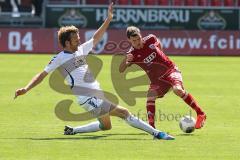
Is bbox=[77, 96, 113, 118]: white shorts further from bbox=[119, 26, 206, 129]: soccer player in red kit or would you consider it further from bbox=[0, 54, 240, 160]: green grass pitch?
bbox=[119, 26, 206, 129]: soccer player in red kit

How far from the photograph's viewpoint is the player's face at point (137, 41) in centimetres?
1290

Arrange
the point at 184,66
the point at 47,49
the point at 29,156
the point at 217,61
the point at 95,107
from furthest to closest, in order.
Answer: the point at 47,49, the point at 217,61, the point at 184,66, the point at 95,107, the point at 29,156

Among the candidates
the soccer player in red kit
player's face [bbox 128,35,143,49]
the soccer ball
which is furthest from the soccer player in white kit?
the soccer player in red kit

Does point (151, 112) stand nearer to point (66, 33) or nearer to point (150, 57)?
point (150, 57)

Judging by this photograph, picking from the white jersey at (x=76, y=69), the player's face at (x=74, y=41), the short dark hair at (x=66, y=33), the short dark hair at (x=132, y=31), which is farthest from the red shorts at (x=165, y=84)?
the short dark hair at (x=66, y=33)

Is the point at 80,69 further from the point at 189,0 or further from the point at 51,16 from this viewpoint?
the point at 189,0

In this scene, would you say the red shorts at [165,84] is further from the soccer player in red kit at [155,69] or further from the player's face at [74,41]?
the player's face at [74,41]

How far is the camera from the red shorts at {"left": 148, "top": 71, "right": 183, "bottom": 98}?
1342 cm

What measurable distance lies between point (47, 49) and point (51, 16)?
3.43 m

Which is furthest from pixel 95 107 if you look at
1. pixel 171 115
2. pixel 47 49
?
pixel 47 49

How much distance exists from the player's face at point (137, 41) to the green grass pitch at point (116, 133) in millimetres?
1505

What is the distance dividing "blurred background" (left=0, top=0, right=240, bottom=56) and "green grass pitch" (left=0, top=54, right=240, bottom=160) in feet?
44.9

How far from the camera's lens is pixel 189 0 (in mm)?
42219

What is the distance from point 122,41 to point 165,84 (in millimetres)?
22929
